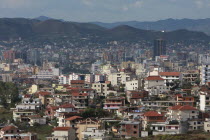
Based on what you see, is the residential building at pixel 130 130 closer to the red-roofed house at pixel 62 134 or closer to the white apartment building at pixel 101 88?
the red-roofed house at pixel 62 134

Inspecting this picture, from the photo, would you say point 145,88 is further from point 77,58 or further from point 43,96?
point 77,58

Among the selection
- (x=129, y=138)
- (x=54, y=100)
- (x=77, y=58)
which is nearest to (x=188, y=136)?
(x=129, y=138)

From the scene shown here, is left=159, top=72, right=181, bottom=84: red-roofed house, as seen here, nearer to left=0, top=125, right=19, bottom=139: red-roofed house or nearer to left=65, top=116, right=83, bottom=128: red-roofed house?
left=65, top=116, right=83, bottom=128: red-roofed house

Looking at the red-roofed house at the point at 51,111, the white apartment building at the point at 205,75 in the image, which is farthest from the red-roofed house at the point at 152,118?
the white apartment building at the point at 205,75

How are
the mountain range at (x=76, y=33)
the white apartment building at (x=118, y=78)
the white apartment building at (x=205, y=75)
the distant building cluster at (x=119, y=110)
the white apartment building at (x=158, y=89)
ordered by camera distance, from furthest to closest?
the mountain range at (x=76, y=33) < the white apartment building at (x=118, y=78) < the white apartment building at (x=205, y=75) < the white apartment building at (x=158, y=89) < the distant building cluster at (x=119, y=110)

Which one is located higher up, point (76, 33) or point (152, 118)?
point (152, 118)

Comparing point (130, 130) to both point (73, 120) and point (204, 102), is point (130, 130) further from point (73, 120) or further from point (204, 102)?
point (204, 102)

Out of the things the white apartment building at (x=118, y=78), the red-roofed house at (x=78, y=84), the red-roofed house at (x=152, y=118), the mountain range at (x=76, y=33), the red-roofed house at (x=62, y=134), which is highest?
the red-roofed house at (x=152, y=118)

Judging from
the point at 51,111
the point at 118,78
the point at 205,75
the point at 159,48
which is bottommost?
the point at 159,48

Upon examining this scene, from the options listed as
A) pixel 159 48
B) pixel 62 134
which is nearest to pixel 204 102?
pixel 62 134

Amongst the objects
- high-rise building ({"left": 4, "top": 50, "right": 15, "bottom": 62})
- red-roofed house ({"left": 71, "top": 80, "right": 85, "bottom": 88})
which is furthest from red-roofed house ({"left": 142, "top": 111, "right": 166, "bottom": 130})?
high-rise building ({"left": 4, "top": 50, "right": 15, "bottom": 62})

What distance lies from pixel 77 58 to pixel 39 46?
1237 inches

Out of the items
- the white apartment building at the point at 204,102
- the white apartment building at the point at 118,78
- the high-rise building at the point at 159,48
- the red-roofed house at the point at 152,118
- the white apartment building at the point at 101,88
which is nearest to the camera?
the red-roofed house at the point at 152,118

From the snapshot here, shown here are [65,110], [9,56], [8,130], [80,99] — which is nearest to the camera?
[8,130]
